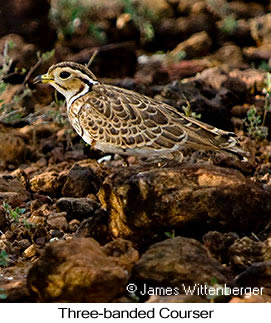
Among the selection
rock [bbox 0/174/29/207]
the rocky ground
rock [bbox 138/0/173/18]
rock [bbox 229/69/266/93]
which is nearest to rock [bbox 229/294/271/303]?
the rocky ground

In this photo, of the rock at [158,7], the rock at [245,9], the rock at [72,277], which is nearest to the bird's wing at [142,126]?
the rock at [72,277]

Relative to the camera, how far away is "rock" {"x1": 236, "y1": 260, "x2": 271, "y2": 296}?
4.94 metres

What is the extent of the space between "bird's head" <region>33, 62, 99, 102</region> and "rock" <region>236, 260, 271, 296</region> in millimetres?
2239

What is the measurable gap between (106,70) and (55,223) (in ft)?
12.5

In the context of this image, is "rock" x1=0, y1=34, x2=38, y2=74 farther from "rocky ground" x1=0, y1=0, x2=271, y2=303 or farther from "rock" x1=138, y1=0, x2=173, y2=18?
"rock" x1=138, y1=0, x2=173, y2=18

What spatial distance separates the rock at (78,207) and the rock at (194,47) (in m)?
4.34

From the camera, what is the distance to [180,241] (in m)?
5.02

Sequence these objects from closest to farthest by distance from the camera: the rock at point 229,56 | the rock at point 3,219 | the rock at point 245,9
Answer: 1. the rock at point 3,219
2. the rock at point 229,56
3. the rock at point 245,9

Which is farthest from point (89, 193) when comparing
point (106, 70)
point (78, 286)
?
point (106, 70)

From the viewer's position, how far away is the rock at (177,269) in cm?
481

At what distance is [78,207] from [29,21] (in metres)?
5.06

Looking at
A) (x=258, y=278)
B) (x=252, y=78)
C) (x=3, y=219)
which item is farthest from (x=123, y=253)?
(x=252, y=78)

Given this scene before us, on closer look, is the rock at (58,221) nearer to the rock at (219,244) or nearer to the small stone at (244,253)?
the rock at (219,244)

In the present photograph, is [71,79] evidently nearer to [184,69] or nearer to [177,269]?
[177,269]
